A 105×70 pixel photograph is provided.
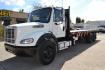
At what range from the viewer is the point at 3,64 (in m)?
8.15

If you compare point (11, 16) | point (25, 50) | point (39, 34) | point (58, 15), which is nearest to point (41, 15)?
point (58, 15)

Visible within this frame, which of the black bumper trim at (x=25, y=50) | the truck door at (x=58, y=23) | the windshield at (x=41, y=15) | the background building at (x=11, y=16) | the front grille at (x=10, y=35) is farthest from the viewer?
the background building at (x=11, y=16)

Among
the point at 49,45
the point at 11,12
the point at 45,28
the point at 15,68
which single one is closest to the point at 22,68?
the point at 15,68

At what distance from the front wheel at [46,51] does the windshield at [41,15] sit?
1095mm

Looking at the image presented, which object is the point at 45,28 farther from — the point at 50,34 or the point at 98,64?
the point at 98,64

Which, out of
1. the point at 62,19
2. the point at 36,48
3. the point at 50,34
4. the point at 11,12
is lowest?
the point at 36,48

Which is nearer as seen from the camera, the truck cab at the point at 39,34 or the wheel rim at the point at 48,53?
the truck cab at the point at 39,34

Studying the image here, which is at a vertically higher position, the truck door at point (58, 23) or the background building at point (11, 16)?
the background building at point (11, 16)

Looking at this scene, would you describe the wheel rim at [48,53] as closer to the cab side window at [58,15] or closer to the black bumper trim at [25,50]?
the black bumper trim at [25,50]

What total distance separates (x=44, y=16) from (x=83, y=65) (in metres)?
3.08

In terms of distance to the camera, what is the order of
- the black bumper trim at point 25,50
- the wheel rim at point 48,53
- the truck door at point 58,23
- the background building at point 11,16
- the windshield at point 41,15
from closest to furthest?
the black bumper trim at point 25,50, the wheel rim at point 48,53, the windshield at point 41,15, the truck door at point 58,23, the background building at point 11,16

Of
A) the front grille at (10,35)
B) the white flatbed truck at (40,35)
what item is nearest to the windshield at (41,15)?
the white flatbed truck at (40,35)

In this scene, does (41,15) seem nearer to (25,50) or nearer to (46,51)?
(46,51)

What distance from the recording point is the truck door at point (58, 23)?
8.74 m
